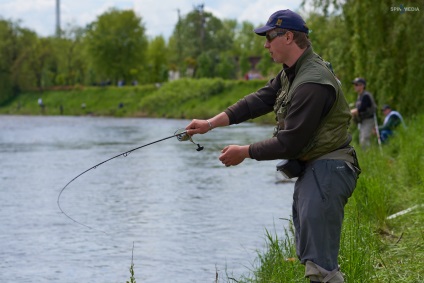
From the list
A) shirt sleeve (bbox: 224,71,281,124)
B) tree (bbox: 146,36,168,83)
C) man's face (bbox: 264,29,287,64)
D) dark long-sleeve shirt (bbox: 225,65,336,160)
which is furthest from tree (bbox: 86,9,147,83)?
dark long-sleeve shirt (bbox: 225,65,336,160)

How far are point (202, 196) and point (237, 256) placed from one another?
528 centimetres

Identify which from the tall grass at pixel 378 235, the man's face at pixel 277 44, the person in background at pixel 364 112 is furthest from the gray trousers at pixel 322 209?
the person in background at pixel 364 112

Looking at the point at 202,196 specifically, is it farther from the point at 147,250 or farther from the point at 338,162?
the point at 338,162

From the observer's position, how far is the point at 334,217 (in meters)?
→ 4.51

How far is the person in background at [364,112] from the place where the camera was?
14481 millimetres

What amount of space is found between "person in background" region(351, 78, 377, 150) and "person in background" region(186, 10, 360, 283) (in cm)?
981

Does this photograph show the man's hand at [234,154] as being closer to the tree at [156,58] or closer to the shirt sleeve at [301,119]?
the shirt sleeve at [301,119]

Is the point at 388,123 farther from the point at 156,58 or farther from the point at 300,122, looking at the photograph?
the point at 156,58

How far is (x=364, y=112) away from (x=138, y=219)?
5.00 metres

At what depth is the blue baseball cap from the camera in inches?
179

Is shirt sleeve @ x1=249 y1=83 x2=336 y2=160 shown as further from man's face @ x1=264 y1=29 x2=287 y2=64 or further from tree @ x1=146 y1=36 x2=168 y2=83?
tree @ x1=146 y1=36 x2=168 y2=83

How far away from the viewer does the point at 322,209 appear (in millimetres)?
4477

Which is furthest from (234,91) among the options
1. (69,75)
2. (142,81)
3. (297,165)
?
(297,165)

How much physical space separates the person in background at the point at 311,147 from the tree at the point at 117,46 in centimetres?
8019
